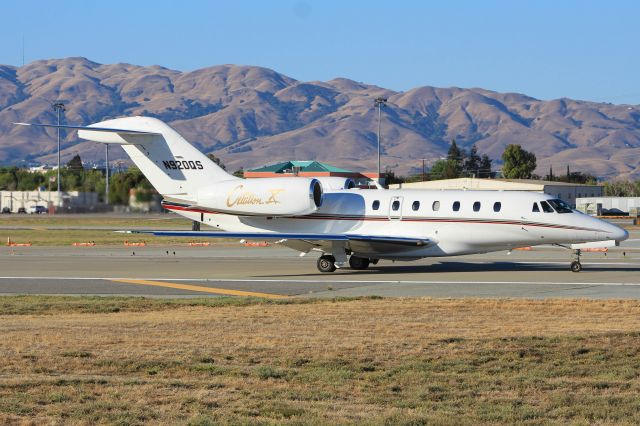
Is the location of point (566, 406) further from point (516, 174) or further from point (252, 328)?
point (516, 174)

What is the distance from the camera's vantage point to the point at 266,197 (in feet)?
113

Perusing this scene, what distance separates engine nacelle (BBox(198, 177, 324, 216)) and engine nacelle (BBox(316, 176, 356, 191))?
4.95ft

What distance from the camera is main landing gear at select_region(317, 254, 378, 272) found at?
33.8 meters

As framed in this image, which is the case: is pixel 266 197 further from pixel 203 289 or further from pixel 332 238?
pixel 203 289

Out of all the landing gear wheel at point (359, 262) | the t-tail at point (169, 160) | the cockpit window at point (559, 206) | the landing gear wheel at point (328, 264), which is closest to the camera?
the cockpit window at point (559, 206)

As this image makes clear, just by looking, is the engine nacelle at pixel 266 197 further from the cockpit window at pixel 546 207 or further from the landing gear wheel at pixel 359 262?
the cockpit window at pixel 546 207

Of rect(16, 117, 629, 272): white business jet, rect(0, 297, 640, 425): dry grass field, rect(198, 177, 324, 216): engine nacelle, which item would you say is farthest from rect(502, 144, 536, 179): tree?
rect(0, 297, 640, 425): dry grass field

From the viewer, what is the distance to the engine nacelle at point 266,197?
34.2 meters

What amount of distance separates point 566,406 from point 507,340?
4686 millimetres

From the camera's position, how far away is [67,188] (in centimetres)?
5794

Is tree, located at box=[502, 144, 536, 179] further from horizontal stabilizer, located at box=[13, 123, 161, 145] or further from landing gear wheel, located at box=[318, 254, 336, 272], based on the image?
landing gear wheel, located at box=[318, 254, 336, 272]

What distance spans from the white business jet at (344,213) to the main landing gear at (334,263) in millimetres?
34

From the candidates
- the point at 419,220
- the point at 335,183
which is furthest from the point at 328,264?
the point at 335,183

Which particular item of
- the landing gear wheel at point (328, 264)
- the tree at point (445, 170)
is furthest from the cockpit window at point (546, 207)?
the tree at point (445, 170)
